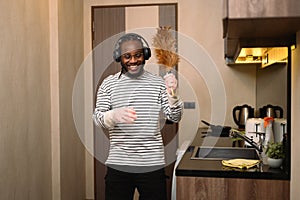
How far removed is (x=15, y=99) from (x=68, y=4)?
129cm

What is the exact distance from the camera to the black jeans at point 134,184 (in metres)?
1.77

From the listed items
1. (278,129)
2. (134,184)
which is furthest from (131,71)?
(278,129)

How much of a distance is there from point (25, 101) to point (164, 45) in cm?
167

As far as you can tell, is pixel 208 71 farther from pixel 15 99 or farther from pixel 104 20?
pixel 15 99

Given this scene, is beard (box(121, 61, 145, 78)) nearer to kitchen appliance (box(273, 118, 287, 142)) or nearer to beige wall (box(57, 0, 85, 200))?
kitchen appliance (box(273, 118, 287, 142))

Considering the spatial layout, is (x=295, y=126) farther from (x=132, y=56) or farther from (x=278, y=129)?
(x=132, y=56)

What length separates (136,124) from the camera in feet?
5.70

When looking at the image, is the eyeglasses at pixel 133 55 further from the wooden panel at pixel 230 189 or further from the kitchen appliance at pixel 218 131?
the kitchen appliance at pixel 218 131

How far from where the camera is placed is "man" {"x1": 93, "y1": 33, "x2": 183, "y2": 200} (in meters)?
1.74

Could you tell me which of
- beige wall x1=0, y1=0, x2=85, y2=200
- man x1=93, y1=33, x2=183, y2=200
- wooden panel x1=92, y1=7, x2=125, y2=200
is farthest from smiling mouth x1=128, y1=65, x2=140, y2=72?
wooden panel x1=92, y1=7, x2=125, y2=200

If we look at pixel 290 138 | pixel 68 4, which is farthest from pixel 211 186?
pixel 68 4

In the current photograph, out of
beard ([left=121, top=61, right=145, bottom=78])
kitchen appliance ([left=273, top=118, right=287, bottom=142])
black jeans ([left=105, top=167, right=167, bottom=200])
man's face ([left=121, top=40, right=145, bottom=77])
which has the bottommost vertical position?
black jeans ([left=105, top=167, right=167, bottom=200])

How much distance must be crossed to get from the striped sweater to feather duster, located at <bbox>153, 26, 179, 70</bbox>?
1.74 metres

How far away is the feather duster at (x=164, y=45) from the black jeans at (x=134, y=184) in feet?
6.12
